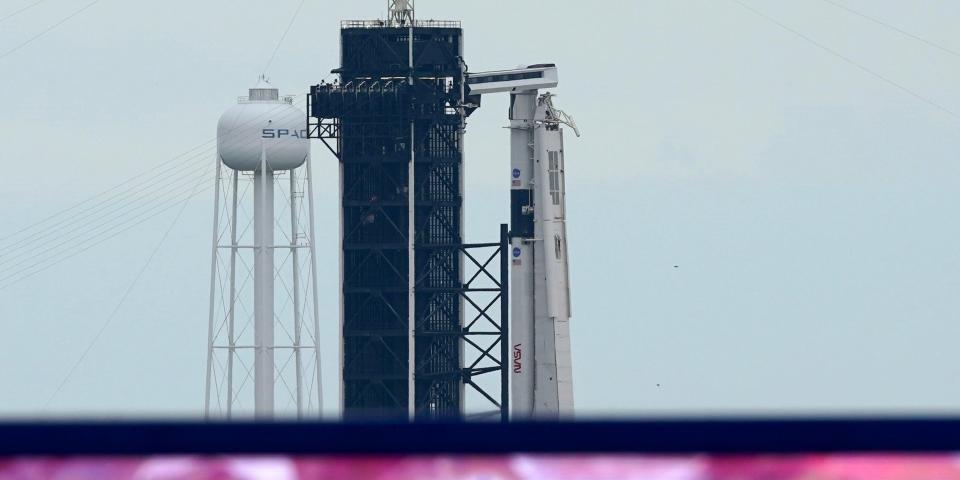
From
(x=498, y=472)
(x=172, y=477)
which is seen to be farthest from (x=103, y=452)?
(x=498, y=472)

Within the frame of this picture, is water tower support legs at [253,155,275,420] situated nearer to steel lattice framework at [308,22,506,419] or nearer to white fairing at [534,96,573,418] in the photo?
steel lattice framework at [308,22,506,419]

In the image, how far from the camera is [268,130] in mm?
66188

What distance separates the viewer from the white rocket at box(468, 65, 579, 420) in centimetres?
6209

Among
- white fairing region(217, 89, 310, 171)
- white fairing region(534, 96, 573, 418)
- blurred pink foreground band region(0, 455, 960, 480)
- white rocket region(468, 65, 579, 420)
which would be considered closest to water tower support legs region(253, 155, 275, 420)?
white fairing region(217, 89, 310, 171)

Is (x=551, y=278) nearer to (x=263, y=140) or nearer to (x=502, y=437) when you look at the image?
(x=263, y=140)

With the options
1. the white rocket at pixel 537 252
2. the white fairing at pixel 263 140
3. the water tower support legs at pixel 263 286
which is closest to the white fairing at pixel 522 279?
the white rocket at pixel 537 252

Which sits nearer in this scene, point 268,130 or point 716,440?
A: point 716,440

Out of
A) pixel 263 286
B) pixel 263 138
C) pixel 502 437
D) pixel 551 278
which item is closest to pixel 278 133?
pixel 263 138

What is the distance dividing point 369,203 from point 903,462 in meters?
51.6

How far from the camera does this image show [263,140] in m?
66.1

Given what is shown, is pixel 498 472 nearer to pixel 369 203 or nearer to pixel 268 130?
pixel 369 203

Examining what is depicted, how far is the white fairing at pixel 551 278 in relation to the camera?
62.0 meters

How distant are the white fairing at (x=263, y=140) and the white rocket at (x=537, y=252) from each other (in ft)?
22.1

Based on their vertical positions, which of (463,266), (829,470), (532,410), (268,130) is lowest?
(829,470)
